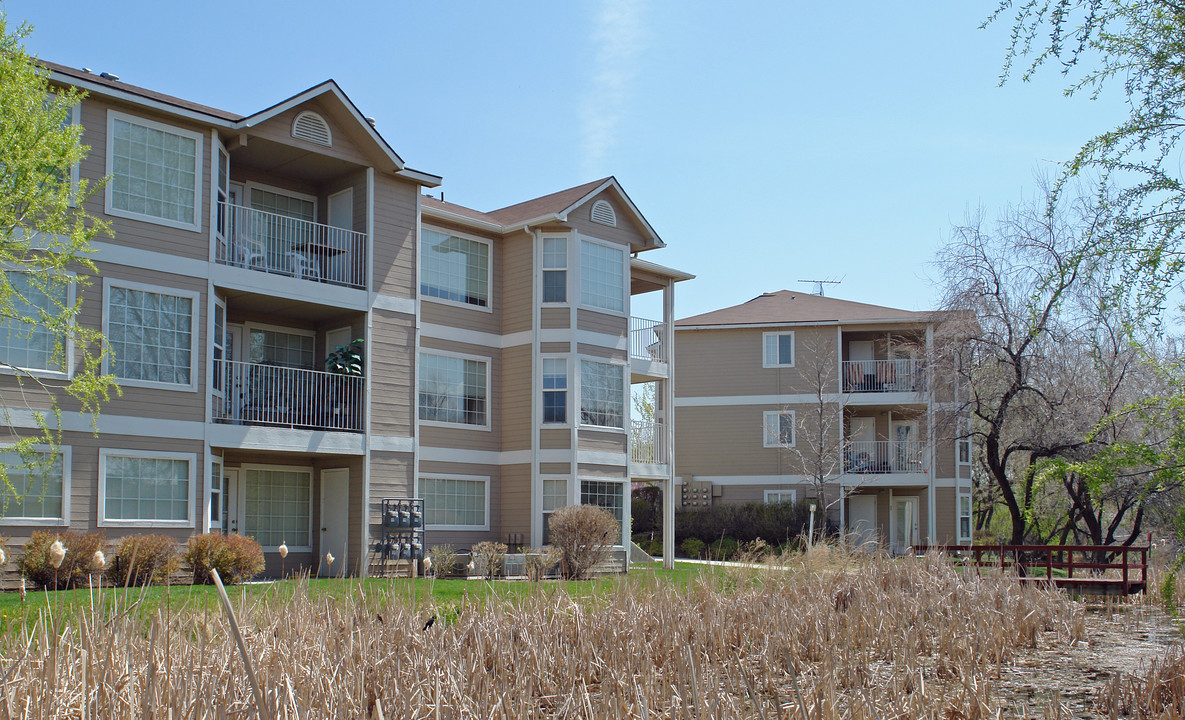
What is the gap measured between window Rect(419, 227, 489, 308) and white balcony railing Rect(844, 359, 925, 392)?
14.7 metres

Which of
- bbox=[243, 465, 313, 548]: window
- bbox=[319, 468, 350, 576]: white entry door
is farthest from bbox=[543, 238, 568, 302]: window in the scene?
bbox=[243, 465, 313, 548]: window

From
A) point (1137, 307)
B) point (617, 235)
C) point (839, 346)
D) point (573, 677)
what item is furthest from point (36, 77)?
point (839, 346)

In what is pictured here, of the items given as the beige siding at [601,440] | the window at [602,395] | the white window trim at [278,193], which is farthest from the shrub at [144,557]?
the window at [602,395]

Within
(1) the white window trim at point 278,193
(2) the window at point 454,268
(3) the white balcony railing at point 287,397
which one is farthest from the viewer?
(2) the window at point 454,268

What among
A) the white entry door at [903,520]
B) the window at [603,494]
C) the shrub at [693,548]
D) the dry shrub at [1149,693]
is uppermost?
the window at [603,494]

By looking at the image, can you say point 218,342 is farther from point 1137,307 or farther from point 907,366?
point 907,366

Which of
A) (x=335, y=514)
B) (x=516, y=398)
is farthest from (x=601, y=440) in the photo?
(x=335, y=514)

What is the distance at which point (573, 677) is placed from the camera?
7.20 m

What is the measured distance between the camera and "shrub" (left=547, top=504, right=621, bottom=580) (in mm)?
21438

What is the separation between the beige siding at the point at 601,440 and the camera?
24.4 m

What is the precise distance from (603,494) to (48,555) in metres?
12.9

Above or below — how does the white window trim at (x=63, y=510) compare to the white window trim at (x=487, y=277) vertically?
below

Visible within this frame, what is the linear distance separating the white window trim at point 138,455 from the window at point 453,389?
6143 millimetres

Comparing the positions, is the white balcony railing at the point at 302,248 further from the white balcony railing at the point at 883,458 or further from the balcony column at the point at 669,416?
the white balcony railing at the point at 883,458
